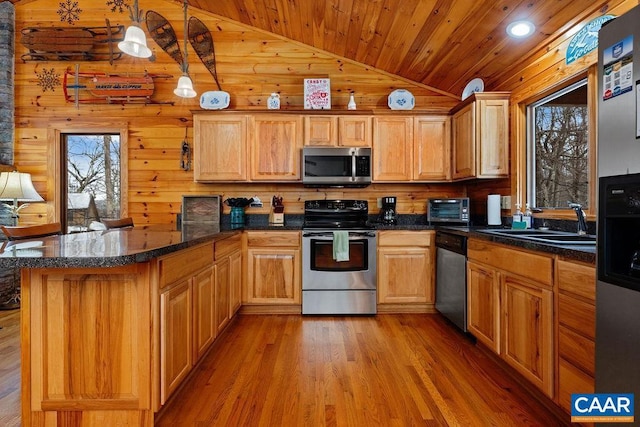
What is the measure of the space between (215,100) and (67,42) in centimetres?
178

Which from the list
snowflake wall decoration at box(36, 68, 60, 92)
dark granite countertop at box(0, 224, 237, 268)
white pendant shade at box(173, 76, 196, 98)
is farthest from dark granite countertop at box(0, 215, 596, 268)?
snowflake wall decoration at box(36, 68, 60, 92)

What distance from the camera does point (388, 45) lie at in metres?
3.34

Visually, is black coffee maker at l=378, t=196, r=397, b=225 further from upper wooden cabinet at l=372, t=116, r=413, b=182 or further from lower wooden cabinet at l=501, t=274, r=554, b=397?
lower wooden cabinet at l=501, t=274, r=554, b=397

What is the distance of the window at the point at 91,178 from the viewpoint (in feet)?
13.3

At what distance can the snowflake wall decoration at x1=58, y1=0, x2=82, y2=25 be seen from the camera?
3904 mm

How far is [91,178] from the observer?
13.4 feet

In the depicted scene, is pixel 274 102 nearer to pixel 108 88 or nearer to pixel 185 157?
pixel 185 157

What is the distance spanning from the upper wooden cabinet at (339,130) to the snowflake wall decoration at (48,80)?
292 centimetres

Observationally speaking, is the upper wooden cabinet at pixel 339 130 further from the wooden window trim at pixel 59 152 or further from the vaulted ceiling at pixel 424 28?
the wooden window trim at pixel 59 152

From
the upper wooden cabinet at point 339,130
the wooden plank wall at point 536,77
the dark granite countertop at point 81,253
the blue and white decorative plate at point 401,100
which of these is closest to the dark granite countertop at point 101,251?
the dark granite countertop at point 81,253

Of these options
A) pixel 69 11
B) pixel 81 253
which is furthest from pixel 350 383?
pixel 69 11

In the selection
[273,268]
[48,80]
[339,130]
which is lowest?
[273,268]

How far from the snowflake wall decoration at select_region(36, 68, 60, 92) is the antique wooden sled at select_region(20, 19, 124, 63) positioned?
0.14 m

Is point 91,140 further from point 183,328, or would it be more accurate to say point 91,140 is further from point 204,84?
point 183,328
